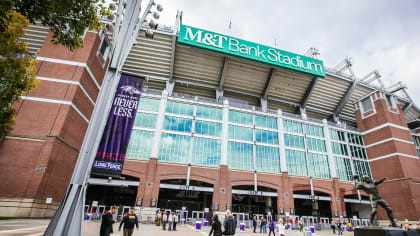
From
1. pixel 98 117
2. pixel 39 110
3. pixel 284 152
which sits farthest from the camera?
pixel 284 152

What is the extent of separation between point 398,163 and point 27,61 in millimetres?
44098

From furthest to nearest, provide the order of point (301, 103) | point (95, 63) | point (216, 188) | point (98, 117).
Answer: point (301, 103), point (216, 188), point (95, 63), point (98, 117)

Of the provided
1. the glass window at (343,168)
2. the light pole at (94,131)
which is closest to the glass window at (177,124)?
the light pole at (94,131)

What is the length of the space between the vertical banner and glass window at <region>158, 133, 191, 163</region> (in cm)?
1766

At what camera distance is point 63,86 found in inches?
802

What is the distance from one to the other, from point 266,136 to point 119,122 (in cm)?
2634

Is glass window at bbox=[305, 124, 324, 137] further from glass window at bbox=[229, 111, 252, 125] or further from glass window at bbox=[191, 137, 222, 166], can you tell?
glass window at bbox=[191, 137, 222, 166]

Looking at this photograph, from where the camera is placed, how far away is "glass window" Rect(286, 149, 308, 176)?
30891 millimetres

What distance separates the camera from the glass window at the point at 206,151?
27.9 meters

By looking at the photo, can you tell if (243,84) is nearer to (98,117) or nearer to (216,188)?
(216,188)

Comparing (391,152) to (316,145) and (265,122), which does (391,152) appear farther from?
(265,122)

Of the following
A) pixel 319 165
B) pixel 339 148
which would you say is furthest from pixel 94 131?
pixel 339 148

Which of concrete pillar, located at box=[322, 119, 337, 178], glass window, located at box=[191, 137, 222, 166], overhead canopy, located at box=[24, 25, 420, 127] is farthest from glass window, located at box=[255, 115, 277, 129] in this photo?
concrete pillar, located at box=[322, 119, 337, 178]

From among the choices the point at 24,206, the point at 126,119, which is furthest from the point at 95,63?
the point at 126,119
